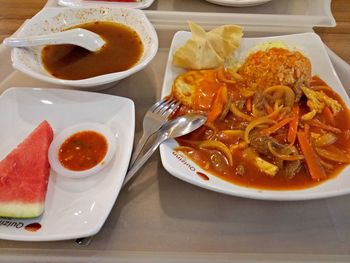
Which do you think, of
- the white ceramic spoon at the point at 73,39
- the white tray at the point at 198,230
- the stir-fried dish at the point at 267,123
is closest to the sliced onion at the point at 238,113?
the stir-fried dish at the point at 267,123

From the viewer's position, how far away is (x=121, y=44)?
4.97 feet

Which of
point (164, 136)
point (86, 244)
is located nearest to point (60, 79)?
point (164, 136)

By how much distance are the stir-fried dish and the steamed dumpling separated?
5 centimetres

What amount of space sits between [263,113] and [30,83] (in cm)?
105

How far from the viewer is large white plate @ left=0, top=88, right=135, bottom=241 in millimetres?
974

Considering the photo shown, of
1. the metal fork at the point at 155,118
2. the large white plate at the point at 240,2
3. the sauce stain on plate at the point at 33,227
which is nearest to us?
the sauce stain on plate at the point at 33,227

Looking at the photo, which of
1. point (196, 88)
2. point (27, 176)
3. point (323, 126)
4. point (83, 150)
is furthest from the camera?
point (196, 88)

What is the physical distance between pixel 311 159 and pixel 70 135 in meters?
0.86

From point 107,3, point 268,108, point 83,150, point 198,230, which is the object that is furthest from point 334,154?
point 107,3

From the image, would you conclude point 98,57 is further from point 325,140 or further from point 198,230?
point 325,140

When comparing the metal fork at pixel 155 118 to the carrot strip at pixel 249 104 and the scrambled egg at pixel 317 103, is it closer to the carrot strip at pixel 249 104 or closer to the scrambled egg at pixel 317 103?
the carrot strip at pixel 249 104

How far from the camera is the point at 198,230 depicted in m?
1.06

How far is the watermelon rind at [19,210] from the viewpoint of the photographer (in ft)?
3.24

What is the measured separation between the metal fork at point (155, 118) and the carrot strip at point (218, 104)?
5.4 inches
